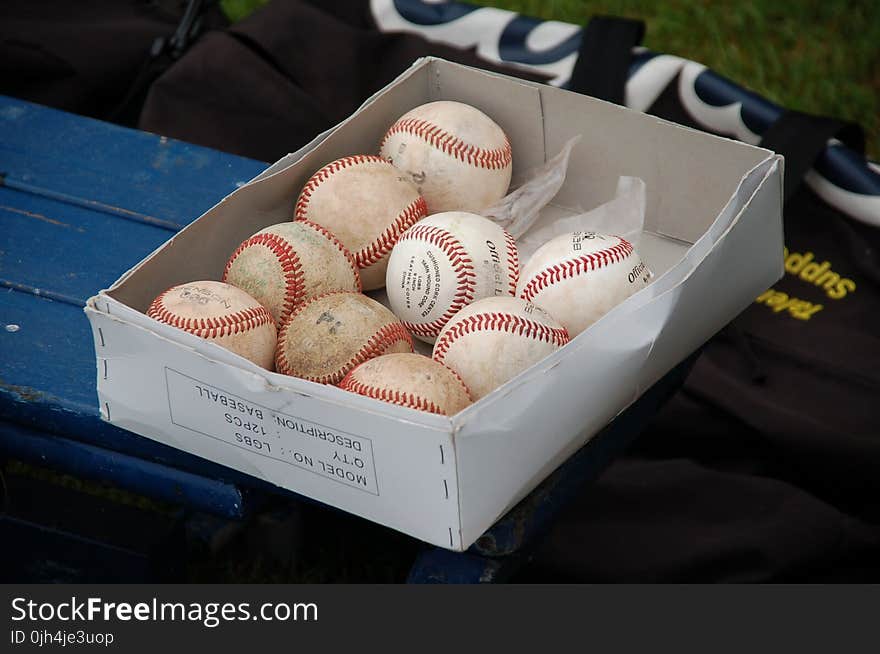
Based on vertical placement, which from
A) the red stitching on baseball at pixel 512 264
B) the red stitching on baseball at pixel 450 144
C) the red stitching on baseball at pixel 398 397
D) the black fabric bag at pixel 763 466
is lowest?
the black fabric bag at pixel 763 466

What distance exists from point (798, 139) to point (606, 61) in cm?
46

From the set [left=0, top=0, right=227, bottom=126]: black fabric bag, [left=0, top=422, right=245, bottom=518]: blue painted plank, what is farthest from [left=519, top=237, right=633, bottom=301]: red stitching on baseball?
[left=0, top=0, right=227, bottom=126]: black fabric bag

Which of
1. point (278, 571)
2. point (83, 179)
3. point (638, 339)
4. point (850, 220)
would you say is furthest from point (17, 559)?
point (850, 220)

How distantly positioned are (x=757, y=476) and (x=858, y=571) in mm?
211

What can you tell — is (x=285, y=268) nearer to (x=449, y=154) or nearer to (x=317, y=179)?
(x=317, y=179)

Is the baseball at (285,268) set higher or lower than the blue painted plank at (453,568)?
higher

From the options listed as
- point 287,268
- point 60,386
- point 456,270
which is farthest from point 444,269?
point 60,386

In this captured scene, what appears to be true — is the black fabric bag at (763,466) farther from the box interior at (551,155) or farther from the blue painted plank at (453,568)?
the blue painted plank at (453,568)

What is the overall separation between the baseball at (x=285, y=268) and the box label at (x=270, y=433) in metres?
0.24

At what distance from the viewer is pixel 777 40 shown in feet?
11.7

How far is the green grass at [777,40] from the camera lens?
330 cm

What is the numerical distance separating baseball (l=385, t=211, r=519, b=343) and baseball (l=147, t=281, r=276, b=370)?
0.23m

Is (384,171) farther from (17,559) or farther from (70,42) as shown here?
(70,42)

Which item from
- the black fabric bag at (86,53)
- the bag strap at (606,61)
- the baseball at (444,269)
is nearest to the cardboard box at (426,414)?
the baseball at (444,269)
